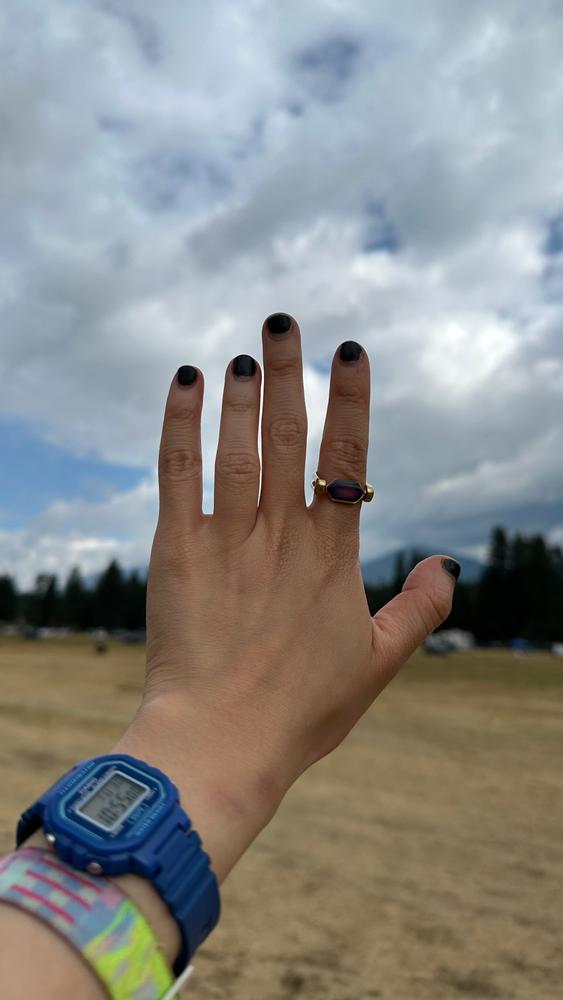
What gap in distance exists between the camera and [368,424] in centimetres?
177

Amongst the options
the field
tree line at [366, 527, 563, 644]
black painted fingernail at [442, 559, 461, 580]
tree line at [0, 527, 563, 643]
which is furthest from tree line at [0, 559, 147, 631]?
black painted fingernail at [442, 559, 461, 580]

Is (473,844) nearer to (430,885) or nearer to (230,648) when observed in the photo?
(430,885)

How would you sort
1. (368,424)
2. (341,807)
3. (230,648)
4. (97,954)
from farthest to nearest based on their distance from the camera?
1. (341,807)
2. (368,424)
3. (230,648)
4. (97,954)

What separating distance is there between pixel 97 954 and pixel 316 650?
698 mm

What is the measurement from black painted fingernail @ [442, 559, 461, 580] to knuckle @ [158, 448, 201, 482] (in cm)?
66

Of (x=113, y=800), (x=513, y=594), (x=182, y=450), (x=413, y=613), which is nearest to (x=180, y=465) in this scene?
(x=182, y=450)

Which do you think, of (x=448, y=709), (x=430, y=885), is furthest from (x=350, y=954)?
(x=448, y=709)

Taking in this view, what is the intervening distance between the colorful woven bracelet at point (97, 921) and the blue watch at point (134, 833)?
3 centimetres

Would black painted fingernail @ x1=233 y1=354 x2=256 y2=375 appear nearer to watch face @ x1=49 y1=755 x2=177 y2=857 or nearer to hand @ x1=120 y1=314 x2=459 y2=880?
hand @ x1=120 y1=314 x2=459 y2=880

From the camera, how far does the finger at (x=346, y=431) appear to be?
1.71 meters

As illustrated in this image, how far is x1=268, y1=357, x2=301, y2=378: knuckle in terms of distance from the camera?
1.70 metres

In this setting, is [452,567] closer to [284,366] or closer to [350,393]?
[350,393]

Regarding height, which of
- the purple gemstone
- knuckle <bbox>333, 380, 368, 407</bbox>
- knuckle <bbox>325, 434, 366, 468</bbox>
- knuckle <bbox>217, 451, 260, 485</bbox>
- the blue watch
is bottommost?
the blue watch

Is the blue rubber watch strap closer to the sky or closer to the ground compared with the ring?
closer to the ground
